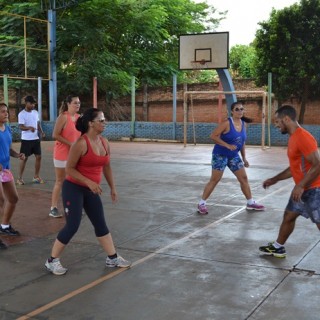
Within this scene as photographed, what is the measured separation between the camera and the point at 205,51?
20.8m

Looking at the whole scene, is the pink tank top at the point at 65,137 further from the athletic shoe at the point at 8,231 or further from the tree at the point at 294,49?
the tree at the point at 294,49

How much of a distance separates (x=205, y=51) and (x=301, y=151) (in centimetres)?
1660

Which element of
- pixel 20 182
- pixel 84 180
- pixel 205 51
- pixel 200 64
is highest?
pixel 205 51

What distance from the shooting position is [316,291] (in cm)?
447

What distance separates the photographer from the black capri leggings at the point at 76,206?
192 inches

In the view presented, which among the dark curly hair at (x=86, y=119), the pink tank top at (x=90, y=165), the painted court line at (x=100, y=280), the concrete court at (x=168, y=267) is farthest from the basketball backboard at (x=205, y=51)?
the pink tank top at (x=90, y=165)

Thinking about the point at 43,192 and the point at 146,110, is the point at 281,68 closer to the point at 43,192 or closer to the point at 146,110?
the point at 146,110

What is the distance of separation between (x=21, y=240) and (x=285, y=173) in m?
3.24

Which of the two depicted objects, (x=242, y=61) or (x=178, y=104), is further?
(x=242, y=61)

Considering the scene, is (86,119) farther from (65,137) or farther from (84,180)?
(65,137)

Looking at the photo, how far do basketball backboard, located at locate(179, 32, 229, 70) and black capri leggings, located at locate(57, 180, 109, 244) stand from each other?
16.0 meters

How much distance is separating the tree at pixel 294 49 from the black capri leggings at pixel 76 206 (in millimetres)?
18949

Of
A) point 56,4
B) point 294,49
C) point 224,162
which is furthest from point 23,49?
point 224,162

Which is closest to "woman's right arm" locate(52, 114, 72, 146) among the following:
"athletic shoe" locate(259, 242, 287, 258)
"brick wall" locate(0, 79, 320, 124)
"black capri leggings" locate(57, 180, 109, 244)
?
"black capri leggings" locate(57, 180, 109, 244)
